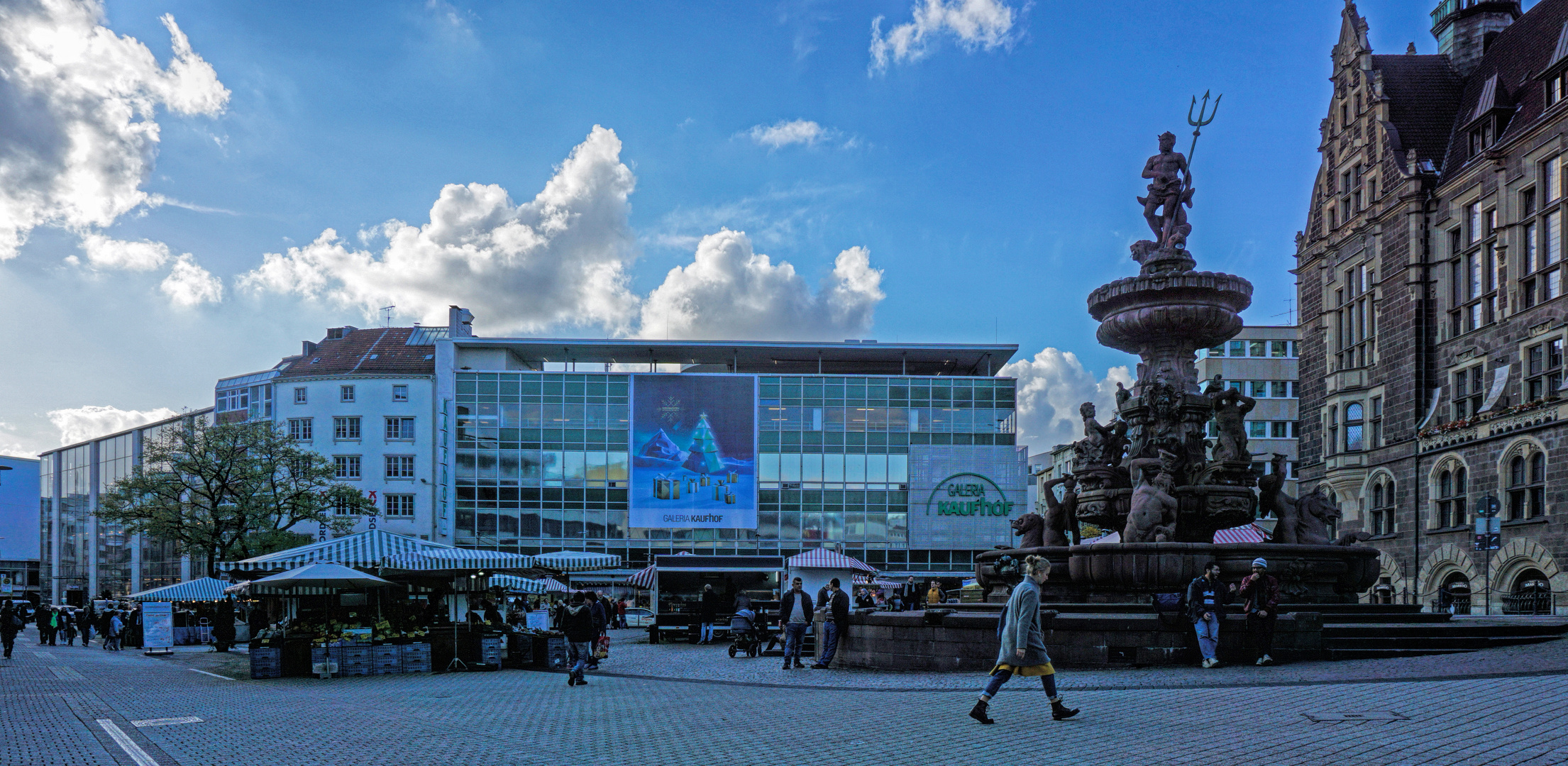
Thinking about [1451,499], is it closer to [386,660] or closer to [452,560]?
[452,560]

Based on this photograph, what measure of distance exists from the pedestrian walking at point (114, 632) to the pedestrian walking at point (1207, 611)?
31.5m

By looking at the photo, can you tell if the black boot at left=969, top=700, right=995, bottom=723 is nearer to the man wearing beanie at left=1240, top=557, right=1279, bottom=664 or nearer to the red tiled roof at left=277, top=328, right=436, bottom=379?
the man wearing beanie at left=1240, top=557, right=1279, bottom=664

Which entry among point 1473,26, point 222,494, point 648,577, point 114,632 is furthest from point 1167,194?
point 1473,26

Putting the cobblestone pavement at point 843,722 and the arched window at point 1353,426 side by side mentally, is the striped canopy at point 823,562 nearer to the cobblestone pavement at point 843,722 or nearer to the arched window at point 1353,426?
the cobblestone pavement at point 843,722

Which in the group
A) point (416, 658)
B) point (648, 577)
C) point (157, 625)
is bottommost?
point (157, 625)

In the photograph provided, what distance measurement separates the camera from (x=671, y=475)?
69812 mm

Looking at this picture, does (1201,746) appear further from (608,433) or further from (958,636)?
(608,433)

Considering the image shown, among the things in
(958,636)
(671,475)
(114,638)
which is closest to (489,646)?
(958,636)

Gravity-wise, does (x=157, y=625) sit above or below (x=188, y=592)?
below

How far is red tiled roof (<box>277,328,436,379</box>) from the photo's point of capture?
75.2 metres

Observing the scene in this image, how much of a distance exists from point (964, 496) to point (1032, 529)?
50038 millimetres

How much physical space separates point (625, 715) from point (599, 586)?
58.8 meters

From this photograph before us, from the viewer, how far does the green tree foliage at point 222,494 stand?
43562 mm

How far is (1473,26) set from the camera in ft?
171
